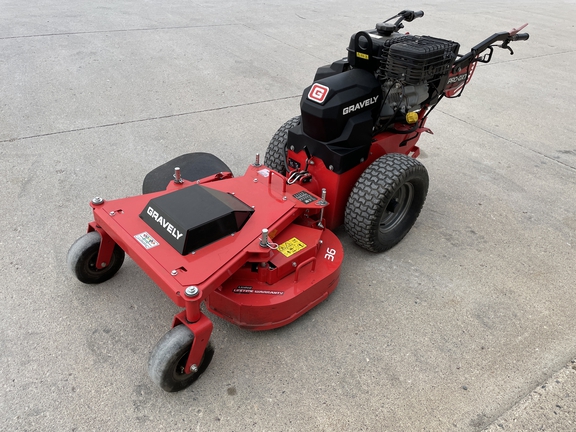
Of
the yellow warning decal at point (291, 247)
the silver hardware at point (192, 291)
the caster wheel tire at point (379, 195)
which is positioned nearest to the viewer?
the silver hardware at point (192, 291)

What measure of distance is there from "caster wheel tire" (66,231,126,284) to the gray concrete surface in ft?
0.27

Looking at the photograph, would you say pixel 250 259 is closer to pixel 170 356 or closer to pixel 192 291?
pixel 192 291

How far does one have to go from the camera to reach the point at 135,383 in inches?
84.9

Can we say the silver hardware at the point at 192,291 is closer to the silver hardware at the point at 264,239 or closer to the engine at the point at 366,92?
the silver hardware at the point at 264,239

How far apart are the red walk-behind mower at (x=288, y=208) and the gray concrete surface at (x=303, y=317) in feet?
0.72

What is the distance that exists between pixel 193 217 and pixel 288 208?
1.83ft

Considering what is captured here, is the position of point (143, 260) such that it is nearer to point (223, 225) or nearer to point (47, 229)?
point (223, 225)

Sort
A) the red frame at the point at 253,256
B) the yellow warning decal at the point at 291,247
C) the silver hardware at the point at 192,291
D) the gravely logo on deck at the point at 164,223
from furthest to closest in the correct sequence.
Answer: the yellow warning decal at the point at 291,247, the gravely logo on deck at the point at 164,223, the red frame at the point at 253,256, the silver hardware at the point at 192,291

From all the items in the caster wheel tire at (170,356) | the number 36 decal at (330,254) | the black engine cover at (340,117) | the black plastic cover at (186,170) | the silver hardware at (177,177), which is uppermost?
the black engine cover at (340,117)

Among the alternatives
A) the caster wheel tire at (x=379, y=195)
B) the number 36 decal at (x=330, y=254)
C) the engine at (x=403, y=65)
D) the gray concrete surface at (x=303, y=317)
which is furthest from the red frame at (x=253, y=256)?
the engine at (x=403, y=65)

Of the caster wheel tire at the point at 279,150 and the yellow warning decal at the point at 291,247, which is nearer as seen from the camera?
the yellow warning decal at the point at 291,247

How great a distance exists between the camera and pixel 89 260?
2.54 m

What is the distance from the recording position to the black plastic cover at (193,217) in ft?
7.02

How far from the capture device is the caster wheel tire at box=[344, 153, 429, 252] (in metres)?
2.67
